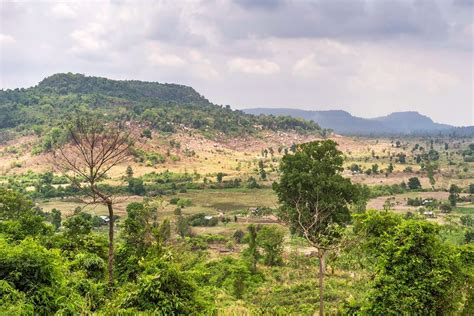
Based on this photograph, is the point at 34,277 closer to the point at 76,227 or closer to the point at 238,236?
the point at 76,227

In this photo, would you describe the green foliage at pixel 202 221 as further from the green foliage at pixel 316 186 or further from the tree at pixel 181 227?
the green foliage at pixel 316 186

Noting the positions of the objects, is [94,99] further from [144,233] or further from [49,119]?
[144,233]

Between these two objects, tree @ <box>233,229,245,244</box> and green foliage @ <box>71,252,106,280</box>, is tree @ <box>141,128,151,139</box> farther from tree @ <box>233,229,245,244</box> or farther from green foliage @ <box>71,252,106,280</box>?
green foliage @ <box>71,252,106,280</box>

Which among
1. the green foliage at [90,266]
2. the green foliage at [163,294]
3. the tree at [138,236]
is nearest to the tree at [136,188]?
the tree at [138,236]

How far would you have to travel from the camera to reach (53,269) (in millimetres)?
11695

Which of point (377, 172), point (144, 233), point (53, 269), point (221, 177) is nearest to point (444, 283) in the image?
point (53, 269)

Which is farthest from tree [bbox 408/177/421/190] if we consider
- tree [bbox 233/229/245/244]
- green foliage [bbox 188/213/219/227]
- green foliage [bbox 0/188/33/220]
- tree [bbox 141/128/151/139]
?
green foliage [bbox 0/188/33/220]

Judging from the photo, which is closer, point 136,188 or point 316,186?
point 316,186

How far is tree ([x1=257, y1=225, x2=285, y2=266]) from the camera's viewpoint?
34594 millimetres

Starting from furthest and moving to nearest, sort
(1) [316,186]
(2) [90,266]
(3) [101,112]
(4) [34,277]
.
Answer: (3) [101,112] → (1) [316,186] → (2) [90,266] → (4) [34,277]

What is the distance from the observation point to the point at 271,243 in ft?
114

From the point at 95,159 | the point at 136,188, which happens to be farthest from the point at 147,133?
the point at 95,159

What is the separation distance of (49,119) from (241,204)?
82.2 metres

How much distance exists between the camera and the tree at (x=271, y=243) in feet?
113
